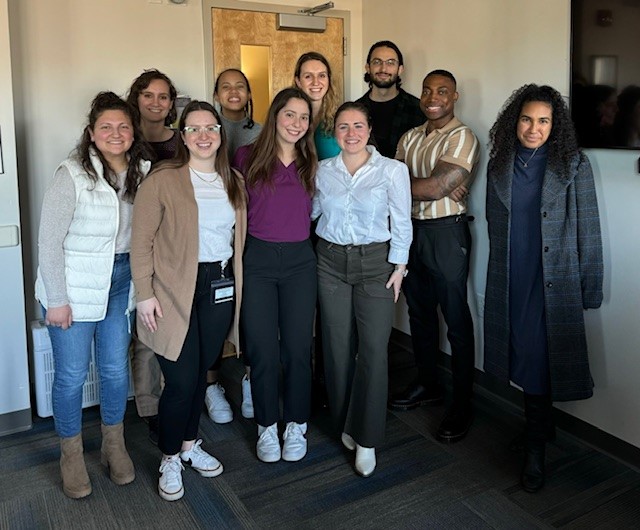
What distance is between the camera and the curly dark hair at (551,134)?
230cm

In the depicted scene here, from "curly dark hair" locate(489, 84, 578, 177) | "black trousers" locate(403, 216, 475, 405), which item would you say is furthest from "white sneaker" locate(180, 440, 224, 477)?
"curly dark hair" locate(489, 84, 578, 177)

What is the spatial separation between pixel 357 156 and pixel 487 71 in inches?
44.2

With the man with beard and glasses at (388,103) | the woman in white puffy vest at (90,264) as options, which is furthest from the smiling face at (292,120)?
the man with beard and glasses at (388,103)

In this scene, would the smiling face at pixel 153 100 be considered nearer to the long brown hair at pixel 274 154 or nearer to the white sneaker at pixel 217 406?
the long brown hair at pixel 274 154

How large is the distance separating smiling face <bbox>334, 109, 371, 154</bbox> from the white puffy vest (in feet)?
2.96

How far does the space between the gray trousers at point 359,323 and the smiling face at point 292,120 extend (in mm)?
461

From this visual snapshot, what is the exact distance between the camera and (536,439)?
2.46m

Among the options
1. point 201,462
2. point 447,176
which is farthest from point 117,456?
point 447,176

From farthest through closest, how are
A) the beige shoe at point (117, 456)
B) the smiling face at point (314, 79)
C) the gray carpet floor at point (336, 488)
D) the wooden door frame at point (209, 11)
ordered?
1. the wooden door frame at point (209, 11)
2. the smiling face at point (314, 79)
3. the beige shoe at point (117, 456)
4. the gray carpet floor at point (336, 488)

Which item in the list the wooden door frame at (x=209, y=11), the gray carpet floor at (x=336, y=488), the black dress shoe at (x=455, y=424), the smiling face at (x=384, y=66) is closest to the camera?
the gray carpet floor at (x=336, y=488)

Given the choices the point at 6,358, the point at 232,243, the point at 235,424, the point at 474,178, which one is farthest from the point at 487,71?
the point at 6,358

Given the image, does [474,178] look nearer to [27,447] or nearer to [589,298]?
[589,298]

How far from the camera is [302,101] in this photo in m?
2.39

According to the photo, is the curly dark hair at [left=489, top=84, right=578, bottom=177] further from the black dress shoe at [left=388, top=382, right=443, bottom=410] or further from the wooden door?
the wooden door
